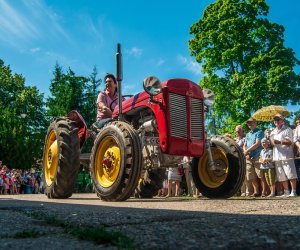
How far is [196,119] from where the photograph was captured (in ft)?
21.0

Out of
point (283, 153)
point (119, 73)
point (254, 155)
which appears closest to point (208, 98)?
point (119, 73)

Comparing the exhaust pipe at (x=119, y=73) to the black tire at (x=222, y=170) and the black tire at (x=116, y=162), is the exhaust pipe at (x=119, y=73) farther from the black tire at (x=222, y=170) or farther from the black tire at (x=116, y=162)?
the black tire at (x=222, y=170)

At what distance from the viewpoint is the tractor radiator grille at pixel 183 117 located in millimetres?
6129

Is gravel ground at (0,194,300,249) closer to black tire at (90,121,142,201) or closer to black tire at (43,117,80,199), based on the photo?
black tire at (90,121,142,201)

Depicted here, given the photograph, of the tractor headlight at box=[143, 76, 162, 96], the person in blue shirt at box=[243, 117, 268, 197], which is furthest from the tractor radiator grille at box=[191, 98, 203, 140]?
the person in blue shirt at box=[243, 117, 268, 197]

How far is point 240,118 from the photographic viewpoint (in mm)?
25641

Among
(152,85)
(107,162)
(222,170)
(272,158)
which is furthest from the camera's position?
(272,158)

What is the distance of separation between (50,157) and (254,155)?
491 centimetres

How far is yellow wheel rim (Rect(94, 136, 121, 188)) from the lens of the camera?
6.06 m

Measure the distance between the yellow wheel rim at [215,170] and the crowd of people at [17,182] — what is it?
1506 centimetres

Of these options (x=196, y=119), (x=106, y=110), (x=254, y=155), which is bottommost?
(x=254, y=155)

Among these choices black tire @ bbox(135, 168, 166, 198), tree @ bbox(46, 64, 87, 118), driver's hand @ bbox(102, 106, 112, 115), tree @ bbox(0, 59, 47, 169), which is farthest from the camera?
tree @ bbox(46, 64, 87, 118)

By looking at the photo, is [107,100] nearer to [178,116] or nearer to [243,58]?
[178,116]

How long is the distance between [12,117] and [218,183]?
34739 mm
